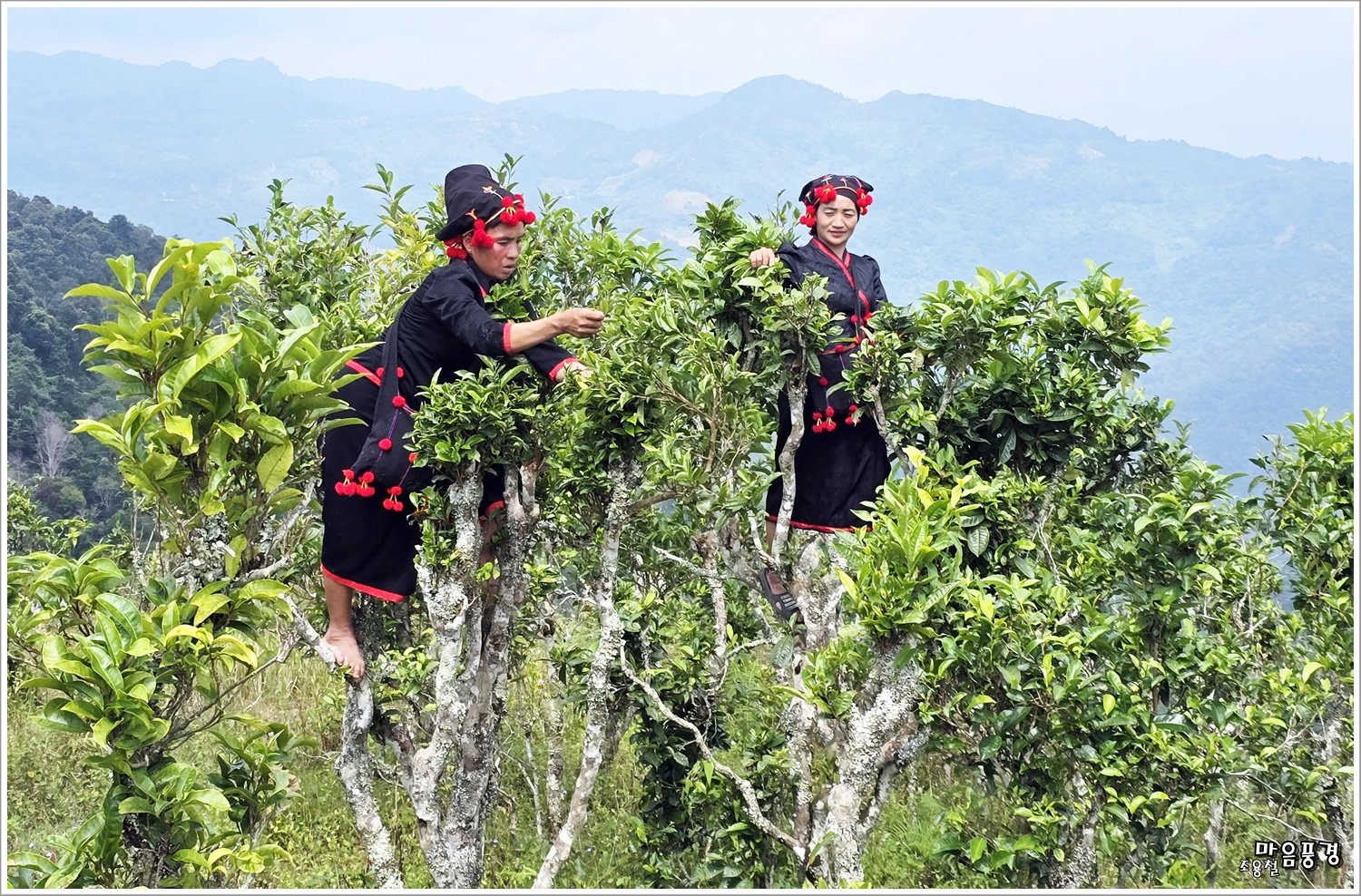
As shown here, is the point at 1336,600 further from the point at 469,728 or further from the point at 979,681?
the point at 469,728

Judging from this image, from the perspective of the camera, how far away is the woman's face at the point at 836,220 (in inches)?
203

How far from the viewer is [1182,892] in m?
3.09

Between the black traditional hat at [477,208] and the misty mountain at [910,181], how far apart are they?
2185 inches

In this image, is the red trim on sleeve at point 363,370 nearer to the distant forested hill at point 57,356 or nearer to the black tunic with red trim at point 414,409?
the black tunic with red trim at point 414,409

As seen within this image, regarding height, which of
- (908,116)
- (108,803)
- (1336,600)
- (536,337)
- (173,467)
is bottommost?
(108,803)

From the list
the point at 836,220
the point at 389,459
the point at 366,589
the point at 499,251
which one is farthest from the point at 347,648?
the point at 836,220

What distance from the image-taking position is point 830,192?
16.8ft

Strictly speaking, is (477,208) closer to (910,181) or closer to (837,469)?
(837,469)

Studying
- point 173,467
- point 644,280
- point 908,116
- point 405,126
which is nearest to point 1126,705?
point 644,280

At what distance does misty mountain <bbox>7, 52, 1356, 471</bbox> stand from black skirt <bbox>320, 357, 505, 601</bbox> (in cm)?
5556

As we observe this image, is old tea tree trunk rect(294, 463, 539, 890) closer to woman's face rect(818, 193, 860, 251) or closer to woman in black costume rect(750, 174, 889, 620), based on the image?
woman in black costume rect(750, 174, 889, 620)

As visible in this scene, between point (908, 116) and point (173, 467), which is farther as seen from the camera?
point (908, 116)

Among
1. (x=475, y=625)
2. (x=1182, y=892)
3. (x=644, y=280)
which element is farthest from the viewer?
(x=644, y=280)

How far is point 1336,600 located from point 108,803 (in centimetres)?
398
